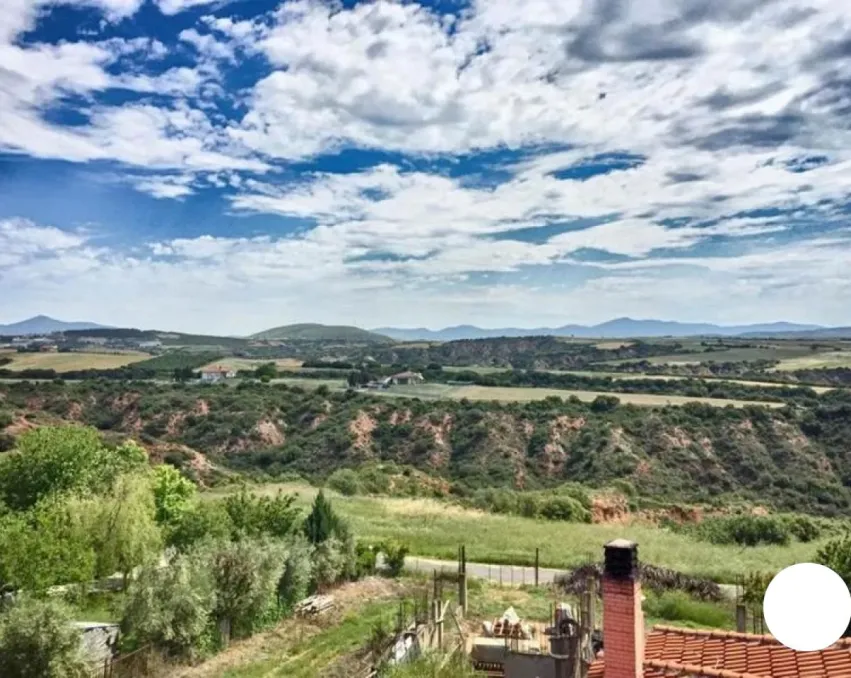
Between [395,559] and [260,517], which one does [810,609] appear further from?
[395,559]

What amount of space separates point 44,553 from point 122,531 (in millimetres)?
2830

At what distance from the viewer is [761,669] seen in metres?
7.36

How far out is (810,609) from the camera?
351 centimetres

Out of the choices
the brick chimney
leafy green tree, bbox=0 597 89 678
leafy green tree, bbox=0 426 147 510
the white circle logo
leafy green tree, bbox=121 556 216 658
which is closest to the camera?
the white circle logo

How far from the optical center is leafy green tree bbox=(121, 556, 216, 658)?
15883mm

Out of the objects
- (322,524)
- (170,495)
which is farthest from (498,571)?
(170,495)

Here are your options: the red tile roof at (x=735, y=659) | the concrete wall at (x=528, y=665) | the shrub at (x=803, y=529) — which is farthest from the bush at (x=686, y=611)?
the shrub at (x=803, y=529)

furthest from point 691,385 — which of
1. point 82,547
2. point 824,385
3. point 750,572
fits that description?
point 82,547

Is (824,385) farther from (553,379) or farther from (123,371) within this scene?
(123,371)

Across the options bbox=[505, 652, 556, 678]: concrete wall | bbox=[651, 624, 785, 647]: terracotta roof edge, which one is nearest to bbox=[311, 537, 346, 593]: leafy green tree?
bbox=[505, 652, 556, 678]: concrete wall

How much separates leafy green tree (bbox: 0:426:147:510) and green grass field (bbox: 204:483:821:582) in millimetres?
6892

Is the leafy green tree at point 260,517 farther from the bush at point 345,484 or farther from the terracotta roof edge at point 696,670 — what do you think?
the bush at point 345,484

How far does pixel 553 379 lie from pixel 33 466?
72.0 m

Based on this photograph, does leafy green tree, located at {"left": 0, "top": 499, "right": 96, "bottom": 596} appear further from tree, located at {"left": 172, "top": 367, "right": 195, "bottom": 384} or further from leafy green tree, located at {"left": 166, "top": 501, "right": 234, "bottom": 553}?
tree, located at {"left": 172, "top": 367, "right": 195, "bottom": 384}
